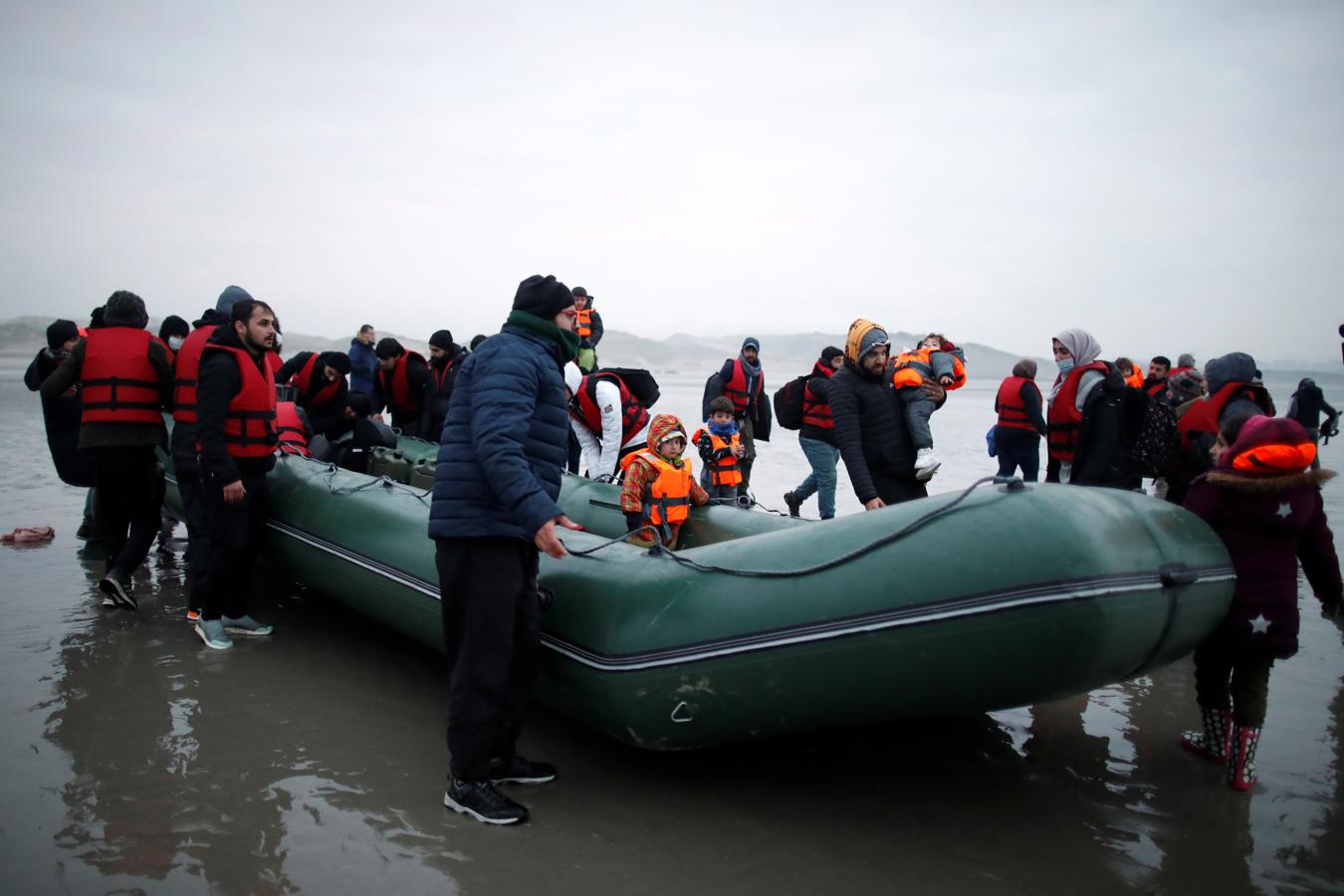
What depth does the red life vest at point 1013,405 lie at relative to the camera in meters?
6.71

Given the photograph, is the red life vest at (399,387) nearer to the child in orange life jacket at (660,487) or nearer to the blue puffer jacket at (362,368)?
the blue puffer jacket at (362,368)

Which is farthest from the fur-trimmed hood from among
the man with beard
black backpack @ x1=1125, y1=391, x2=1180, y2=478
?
the man with beard

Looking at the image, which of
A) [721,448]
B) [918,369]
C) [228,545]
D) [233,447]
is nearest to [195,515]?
[228,545]

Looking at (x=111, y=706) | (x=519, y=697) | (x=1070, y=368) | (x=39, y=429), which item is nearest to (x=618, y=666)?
(x=519, y=697)

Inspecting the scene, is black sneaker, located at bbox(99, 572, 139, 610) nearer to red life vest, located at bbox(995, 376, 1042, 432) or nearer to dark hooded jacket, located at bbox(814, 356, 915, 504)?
dark hooded jacket, located at bbox(814, 356, 915, 504)

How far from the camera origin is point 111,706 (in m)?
3.43

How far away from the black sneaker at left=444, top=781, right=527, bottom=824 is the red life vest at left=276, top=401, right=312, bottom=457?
131 inches

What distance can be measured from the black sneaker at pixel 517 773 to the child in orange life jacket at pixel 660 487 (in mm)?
1482

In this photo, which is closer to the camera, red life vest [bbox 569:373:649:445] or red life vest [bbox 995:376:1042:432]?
red life vest [bbox 569:373:649:445]

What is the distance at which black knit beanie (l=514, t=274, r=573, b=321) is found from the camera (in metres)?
2.81

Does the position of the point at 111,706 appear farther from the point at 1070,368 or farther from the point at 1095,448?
the point at 1070,368

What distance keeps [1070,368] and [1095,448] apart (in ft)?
2.07

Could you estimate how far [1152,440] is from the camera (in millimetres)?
3975

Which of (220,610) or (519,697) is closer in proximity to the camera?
(519,697)
